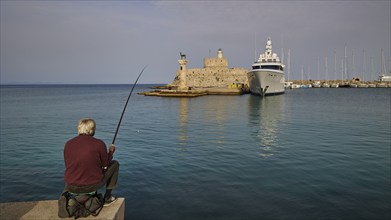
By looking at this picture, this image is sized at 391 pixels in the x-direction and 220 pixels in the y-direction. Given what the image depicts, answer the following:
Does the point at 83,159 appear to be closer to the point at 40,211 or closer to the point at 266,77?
the point at 40,211

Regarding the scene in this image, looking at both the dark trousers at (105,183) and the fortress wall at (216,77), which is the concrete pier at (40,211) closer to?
the dark trousers at (105,183)

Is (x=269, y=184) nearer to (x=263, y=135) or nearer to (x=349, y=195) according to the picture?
(x=349, y=195)

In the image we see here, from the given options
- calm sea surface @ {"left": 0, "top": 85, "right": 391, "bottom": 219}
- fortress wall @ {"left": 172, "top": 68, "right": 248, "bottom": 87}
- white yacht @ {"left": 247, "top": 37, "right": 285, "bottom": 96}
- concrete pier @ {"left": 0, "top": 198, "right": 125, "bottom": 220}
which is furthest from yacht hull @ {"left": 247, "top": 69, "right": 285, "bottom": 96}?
concrete pier @ {"left": 0, "top": 198, "right": 125, "bottom": 220}

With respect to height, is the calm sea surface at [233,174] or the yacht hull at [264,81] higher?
the yacht hull at [264,81]

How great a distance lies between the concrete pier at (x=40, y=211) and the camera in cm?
444

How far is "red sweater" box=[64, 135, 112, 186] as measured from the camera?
4.15 metres

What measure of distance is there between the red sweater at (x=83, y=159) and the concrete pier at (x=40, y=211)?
1.87 ft

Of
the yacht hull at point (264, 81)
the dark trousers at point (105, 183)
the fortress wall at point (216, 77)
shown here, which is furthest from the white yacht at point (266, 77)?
the dark trousers at point (105, 183)

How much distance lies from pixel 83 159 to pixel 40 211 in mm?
1361

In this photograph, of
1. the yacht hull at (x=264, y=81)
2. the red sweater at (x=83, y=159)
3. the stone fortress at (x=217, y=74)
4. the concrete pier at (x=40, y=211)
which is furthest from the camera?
the stone fortress at (x=217, y=74)

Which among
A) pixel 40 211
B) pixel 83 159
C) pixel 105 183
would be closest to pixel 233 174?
pixel 105 183

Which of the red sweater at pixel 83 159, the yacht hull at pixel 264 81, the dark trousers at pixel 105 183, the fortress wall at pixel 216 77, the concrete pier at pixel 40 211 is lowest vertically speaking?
the concrete pier at pixel 40 211

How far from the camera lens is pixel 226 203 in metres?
8.00

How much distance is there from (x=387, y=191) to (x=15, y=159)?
1481cm
